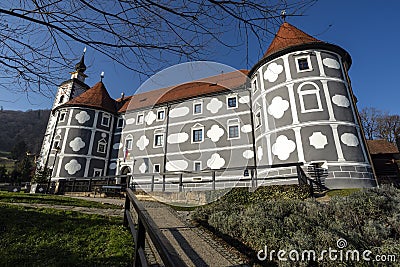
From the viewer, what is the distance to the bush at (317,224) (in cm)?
318

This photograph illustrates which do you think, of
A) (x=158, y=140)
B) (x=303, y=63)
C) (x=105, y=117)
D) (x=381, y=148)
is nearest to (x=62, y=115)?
(x=105, y=117)

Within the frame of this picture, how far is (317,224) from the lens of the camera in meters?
4.13

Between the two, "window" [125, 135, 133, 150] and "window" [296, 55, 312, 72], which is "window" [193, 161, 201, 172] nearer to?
"window" [125, 135, 133, 150]

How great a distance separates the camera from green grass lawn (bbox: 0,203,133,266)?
3.01 meters

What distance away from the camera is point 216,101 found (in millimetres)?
19375

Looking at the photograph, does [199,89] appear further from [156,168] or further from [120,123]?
[120,123]

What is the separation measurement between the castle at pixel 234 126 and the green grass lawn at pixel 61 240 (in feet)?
15.6

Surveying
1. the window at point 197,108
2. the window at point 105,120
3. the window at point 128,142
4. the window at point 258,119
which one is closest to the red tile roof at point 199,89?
the window at point 197,108

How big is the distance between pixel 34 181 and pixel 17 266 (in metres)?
19.5

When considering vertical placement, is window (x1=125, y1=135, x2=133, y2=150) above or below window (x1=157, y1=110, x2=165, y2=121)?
below

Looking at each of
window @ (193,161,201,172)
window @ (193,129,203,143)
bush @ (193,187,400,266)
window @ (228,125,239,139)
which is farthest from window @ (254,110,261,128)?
bush @ (193,187,400,266)

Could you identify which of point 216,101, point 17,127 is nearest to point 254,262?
point 216,101

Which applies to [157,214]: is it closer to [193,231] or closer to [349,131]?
[193,231]

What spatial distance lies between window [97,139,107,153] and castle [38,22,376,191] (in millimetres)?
108
